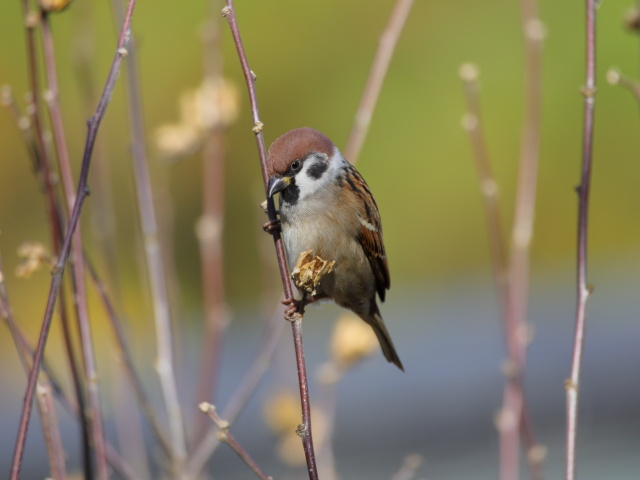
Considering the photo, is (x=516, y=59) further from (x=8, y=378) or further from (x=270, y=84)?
(x=8, y=378)

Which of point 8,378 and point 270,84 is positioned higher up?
point 270,84

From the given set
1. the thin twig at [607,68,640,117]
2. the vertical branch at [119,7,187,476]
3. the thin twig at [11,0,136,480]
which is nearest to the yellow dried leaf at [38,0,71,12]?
the thin twig at [11,0,136,480]

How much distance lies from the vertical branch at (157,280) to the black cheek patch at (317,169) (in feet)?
1.52

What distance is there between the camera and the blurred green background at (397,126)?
6398mm

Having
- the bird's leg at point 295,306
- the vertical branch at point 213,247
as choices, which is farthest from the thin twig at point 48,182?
the vertical branch at point 213,247

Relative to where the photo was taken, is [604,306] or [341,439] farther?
[604,306]

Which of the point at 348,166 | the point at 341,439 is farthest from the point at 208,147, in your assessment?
the point at 341,439

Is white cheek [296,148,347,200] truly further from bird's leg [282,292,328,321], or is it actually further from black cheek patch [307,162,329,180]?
bird's leg [282,292,328,321]

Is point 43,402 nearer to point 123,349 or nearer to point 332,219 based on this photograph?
point 123,349

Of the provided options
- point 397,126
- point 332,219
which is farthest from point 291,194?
point 397,126

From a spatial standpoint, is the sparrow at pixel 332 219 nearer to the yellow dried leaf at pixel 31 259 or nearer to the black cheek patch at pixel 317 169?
the black cheek patch at pixel 317 169

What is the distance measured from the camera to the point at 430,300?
6.14 m

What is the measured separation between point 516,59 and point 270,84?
186 centimetres

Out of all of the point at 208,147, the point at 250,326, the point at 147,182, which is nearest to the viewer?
the point at 147,182
